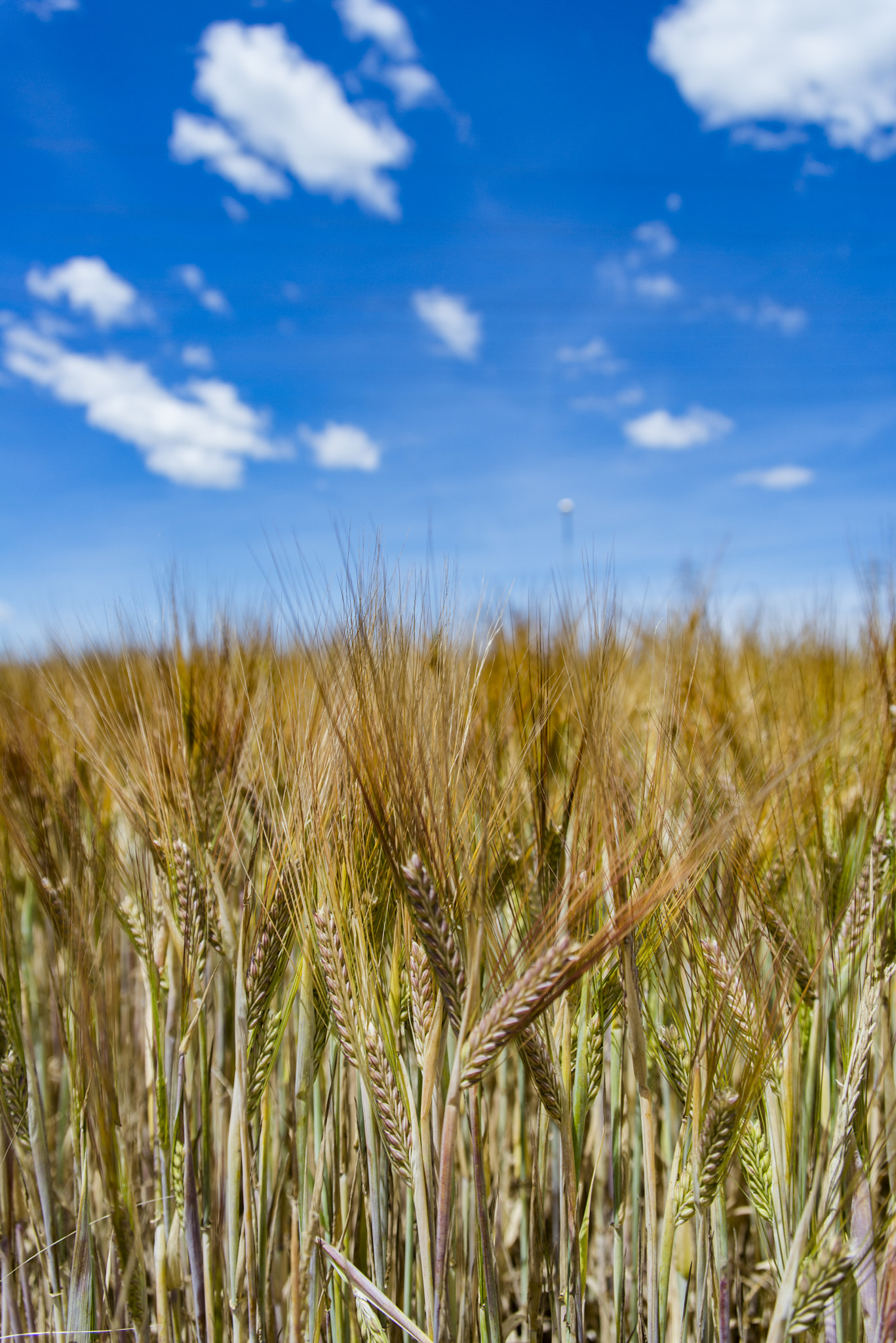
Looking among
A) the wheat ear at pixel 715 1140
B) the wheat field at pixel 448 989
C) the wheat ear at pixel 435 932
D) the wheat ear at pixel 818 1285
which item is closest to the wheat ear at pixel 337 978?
the wheat field at pixel 448 989

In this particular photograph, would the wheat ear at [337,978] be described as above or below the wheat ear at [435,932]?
below

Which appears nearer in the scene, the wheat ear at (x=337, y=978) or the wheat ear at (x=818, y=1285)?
the wheat ear at (x=818, y=1285)

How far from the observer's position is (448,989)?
867 millimetres

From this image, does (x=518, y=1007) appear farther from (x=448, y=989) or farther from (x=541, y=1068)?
(x=541, y=1068)

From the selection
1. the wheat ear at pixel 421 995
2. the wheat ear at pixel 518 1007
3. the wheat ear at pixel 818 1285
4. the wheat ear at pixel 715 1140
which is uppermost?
the wheat ear at pixel 518 1007

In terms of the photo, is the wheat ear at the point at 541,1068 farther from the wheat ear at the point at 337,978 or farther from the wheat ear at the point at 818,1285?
the wheat ear at the point at 818,1285

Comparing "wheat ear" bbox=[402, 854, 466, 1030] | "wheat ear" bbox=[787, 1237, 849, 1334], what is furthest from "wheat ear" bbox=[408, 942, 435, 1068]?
"wheat ear" bbox=[787, 1237, 849, 1334]

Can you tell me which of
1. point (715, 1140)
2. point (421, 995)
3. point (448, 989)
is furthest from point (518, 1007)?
point (715, 1140)

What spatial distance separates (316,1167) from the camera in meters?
1.23

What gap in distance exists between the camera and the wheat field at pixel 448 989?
92 cm

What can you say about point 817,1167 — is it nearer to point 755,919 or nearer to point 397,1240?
point 755,919

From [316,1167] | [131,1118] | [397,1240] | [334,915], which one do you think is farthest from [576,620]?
[131,1118]

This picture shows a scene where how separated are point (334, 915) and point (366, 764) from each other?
23 cm

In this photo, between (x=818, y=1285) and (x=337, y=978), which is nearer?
(x=818, y=1285)
